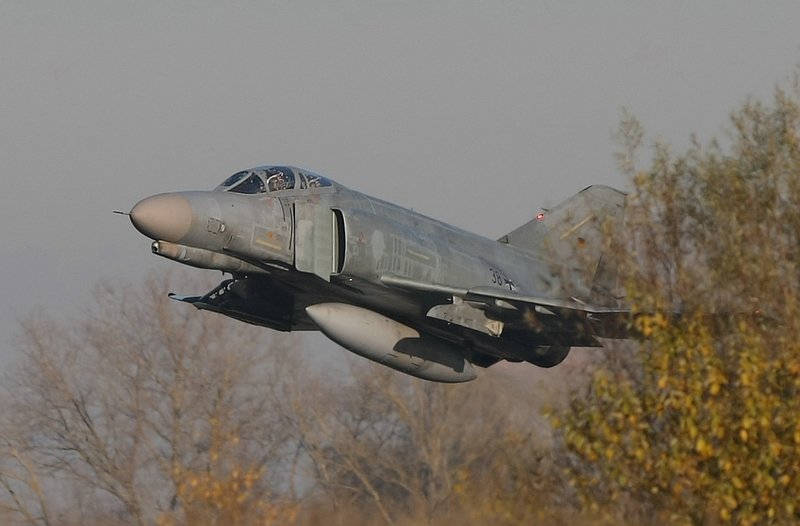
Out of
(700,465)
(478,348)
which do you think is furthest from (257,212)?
(700,465)

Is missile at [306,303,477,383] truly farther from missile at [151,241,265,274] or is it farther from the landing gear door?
missile at [151,241,265,274]

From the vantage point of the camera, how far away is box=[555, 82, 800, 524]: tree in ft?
32.3

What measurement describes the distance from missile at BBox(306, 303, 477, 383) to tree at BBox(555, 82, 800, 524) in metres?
6.92

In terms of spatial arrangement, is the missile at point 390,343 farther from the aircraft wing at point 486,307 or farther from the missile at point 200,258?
the missile at point 200,258

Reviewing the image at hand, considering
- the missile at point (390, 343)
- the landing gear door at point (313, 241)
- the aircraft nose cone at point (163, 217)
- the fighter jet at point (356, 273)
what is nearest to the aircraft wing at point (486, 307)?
the fighter jet at point (356, 273)

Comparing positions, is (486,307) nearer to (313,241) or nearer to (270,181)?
(313,241)

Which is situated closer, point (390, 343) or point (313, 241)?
point (313, 241)

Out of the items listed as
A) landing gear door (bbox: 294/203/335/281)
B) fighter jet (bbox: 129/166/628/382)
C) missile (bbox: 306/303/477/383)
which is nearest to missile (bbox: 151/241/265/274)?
fighter jet (bbox: 129/166/628/382)

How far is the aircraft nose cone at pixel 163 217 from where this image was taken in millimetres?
16219

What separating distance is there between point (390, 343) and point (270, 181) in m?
2.85

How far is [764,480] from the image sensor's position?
9656 mm

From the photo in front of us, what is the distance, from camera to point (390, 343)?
18406 millimetres

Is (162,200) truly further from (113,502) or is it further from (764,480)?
(113,502)

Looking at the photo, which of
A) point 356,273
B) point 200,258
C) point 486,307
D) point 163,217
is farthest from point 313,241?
point 486,307
